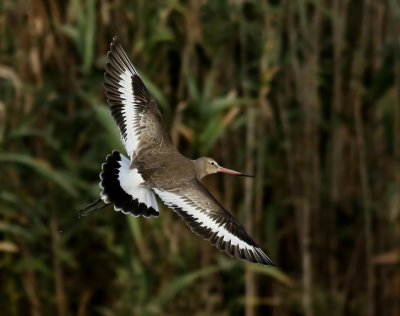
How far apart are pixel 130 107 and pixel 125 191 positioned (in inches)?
19.8

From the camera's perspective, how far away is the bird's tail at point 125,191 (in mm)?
2975

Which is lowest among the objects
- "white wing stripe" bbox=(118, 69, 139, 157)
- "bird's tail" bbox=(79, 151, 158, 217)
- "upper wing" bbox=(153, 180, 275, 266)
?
"upper wing" bbox=(153, 180, 275, 266)

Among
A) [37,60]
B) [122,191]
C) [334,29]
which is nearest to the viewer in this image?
[122,191]

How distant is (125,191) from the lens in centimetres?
302

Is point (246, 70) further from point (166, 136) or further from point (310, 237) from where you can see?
point (166, 136)

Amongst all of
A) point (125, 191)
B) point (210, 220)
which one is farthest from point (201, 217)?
point (125, 191)

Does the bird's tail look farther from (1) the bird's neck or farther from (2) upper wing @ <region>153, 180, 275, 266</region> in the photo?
(1) the bird's neck

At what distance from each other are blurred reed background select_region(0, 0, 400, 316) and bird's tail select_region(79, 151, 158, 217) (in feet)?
2.81

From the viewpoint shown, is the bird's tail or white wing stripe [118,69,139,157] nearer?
the bird's tail

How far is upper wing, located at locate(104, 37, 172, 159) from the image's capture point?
3299mm

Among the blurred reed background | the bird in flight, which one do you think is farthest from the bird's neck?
the blurred reed background

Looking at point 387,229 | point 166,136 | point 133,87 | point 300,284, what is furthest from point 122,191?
point 387,229

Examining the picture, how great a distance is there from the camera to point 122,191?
9.90 ft

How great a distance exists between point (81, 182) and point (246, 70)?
1.17 m
